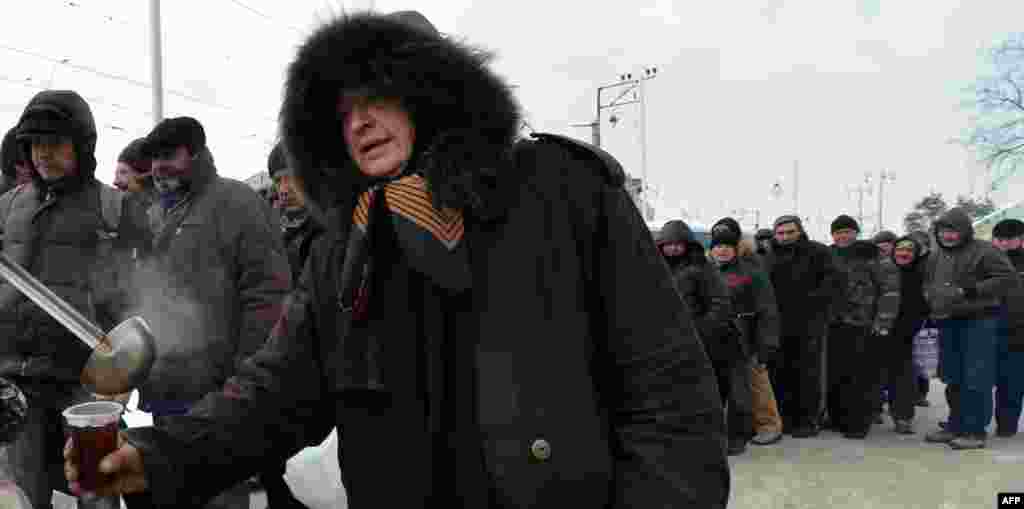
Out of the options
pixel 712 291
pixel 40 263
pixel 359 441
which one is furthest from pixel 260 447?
pixel 712 291

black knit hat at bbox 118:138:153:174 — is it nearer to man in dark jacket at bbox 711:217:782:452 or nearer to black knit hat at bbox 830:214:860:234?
man in dark jacket at bbox 711:217:782:452

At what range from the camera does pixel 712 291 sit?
20.0 feet

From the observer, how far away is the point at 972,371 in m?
6.47

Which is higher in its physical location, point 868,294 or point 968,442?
point 868,294

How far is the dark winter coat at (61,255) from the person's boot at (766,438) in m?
5.27

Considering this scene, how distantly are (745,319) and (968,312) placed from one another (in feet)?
5.79

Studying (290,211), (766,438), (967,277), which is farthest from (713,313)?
(290,211)

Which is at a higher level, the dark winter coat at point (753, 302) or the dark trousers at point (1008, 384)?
the dark winter coat at point (753, 302)

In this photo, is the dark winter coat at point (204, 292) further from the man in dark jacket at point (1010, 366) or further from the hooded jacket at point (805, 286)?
the man in dark jacket at point (1010, 366)

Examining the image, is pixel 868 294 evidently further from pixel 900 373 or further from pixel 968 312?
pixel 968 312

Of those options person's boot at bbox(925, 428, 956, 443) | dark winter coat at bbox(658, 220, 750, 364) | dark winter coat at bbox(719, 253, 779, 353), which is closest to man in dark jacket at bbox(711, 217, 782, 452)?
dark winter coat at bbox(719, 253, 779, 353)

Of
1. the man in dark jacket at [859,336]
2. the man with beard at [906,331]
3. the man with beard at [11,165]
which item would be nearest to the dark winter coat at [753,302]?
the man in dark jacket at [859,336]

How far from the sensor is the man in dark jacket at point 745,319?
6.43 metres

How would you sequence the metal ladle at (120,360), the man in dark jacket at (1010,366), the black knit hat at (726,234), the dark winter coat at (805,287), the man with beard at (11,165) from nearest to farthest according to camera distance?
the metal ladle at (120,360) → the man with beard at (11,165) → the black knit hat at (726,234) → the man in dark jacket at (1010,366) → the dark winter coat at (805,287)
